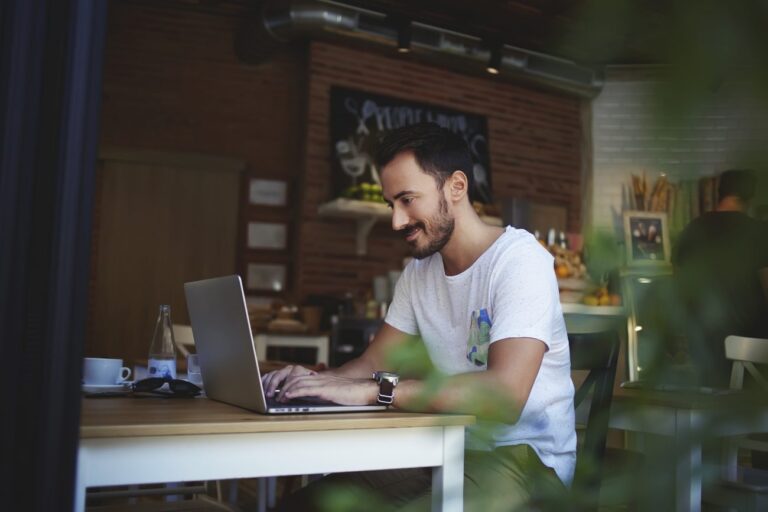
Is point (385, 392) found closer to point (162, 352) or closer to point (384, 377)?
point (384, 377)

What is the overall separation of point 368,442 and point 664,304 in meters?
1.06

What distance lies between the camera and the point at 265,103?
22.2 ft

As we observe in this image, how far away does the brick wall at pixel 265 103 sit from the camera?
636 centimetres

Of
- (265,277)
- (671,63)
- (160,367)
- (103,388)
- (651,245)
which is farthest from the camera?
(265,277)

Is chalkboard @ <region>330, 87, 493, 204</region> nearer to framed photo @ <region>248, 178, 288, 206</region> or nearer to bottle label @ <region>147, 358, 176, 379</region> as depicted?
framed photo @ <region>248, 178, 288, 206</region>

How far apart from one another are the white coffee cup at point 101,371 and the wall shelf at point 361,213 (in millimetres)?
3936

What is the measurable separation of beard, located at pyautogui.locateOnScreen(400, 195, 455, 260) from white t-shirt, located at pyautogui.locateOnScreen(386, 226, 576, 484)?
9 cm

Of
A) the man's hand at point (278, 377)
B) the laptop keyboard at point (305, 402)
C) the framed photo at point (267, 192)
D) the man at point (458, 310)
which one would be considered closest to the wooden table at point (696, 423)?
the man at point (458, 310)

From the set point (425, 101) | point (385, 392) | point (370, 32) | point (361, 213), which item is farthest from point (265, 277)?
point (385, 392)

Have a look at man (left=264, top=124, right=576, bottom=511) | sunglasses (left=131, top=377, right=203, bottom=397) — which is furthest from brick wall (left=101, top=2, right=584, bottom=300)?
sunglasses (left=131, top=377, right=203, bottom=397)

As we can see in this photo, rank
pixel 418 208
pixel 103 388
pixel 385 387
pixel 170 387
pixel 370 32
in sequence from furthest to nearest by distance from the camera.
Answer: pixel 370 32 < pixel 418 208 < pixel 103 388 < pixel 170 387 < pixel 385 387

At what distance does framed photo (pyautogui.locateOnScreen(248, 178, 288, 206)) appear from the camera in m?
6.69

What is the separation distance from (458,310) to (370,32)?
180 inches

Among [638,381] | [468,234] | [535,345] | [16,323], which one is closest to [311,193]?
[468,234]
